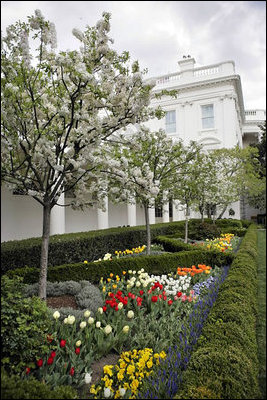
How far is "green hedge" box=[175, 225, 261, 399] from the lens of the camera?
2.04 metres

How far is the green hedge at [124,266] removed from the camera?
5.12 meters

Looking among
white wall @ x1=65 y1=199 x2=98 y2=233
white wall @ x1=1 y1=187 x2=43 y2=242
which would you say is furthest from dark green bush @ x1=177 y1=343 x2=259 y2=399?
white wall @ x1=65 y1=199 x2=98 y2=233

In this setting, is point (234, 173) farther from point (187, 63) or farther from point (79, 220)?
point (79, 220)

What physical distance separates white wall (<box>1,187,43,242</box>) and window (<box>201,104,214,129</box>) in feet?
48.2

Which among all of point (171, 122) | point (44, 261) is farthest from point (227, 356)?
point (171, 122)

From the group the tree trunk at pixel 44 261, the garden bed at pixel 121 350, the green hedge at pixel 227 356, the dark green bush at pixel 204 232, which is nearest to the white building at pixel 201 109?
the dark green bush at pixel 204 232

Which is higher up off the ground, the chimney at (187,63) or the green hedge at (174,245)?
the chimney at (187,63)

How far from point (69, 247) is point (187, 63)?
20132 millimetres

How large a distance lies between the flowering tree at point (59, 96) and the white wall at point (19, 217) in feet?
30.0

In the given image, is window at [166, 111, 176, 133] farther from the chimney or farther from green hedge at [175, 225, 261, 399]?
green hedge at [175, 225, 261, 399]

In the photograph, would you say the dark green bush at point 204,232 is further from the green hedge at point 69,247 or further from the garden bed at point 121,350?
the garden bed at point 121,350

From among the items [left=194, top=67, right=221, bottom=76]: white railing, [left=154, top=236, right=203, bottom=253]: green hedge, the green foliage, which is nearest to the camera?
the green foliage

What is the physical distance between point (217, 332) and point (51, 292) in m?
2.49

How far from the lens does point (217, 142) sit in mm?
21922
